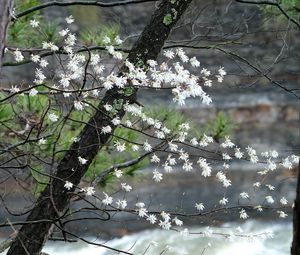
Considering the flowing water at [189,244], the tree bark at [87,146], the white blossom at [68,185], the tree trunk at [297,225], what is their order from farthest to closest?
the flowing water at [189,244]
the tree bark at [87,146]
the white blossom at [68,185]
the tree trunk at [297,225]

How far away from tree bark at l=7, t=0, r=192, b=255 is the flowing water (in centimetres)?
270

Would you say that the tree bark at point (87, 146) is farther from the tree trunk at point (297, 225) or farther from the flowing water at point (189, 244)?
the flowing water at point (189, 244)

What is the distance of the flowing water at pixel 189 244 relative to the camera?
212 inches

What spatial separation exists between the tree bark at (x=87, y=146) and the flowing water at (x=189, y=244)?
270 cm

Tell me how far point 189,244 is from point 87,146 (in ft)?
10.7

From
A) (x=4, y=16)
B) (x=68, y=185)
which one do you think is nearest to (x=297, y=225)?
(x=4, y=16)

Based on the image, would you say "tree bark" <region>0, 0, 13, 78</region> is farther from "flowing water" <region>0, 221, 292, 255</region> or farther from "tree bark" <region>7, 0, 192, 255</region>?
"flowing water" <region>0, 221, 292, 255</region>

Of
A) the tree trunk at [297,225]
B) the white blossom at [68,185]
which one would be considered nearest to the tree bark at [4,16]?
the tree trunk at [297,225]

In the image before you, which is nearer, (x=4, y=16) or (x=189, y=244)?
(x=4, y=16)

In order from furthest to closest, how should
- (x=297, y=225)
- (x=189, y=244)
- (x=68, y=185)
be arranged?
(x=189, y=244) < (x=68, y=185) < (x=297, y=225)

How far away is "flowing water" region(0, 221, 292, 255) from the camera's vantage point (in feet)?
17.7

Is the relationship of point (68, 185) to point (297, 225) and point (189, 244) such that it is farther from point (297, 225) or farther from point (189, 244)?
point (189, 244)

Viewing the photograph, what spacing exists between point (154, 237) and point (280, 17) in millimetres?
2567

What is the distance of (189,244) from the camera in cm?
560
